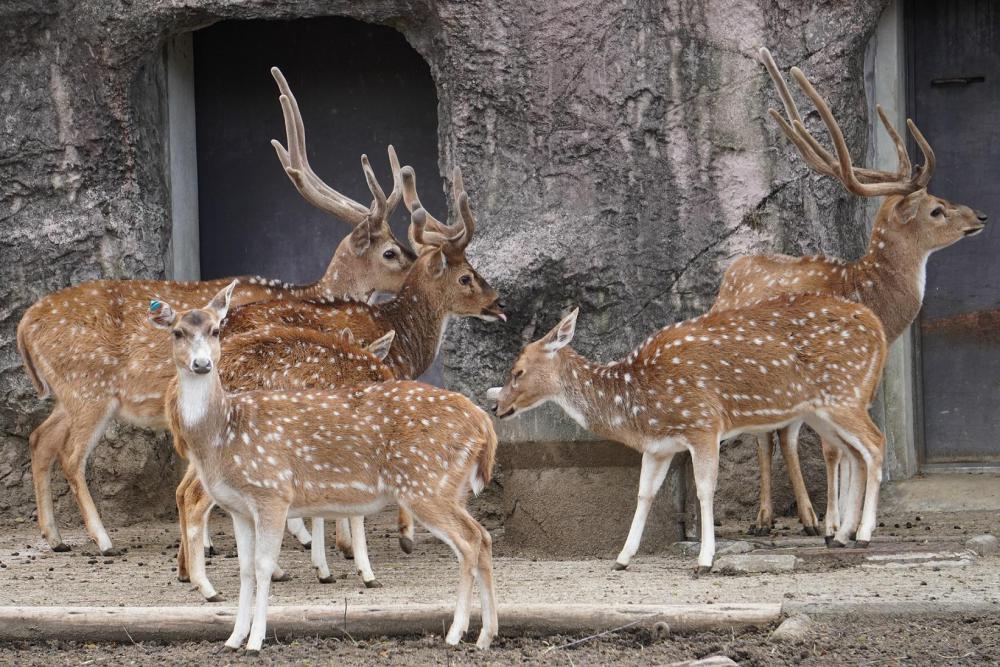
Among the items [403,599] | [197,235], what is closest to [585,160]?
[197,235]

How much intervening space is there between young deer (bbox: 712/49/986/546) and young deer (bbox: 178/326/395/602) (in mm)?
2386

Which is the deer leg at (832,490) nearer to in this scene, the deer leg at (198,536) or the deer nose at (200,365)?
the deer leg at (198,536)

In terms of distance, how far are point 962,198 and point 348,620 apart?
5726mm

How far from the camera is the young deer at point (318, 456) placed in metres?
5.52

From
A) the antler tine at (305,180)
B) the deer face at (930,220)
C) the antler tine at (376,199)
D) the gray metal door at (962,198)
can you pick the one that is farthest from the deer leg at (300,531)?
the gray metal door at (962,198)

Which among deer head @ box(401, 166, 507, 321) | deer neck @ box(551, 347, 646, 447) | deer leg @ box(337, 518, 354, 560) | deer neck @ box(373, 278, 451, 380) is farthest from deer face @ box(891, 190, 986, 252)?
deer leg @ box(337, 518, 354, 560)

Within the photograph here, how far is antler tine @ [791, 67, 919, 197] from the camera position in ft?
26.0

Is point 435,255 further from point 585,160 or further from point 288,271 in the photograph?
point 288,271

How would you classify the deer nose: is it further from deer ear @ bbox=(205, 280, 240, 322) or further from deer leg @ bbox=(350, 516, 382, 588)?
deer leg @ bbox=(350, 516, 382, 588)

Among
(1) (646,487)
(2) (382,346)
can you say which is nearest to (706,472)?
(1) (646,487)

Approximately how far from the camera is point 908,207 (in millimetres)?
8086

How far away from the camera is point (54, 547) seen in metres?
8.30

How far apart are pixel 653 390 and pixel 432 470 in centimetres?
173

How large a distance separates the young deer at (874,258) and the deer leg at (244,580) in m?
3.43
